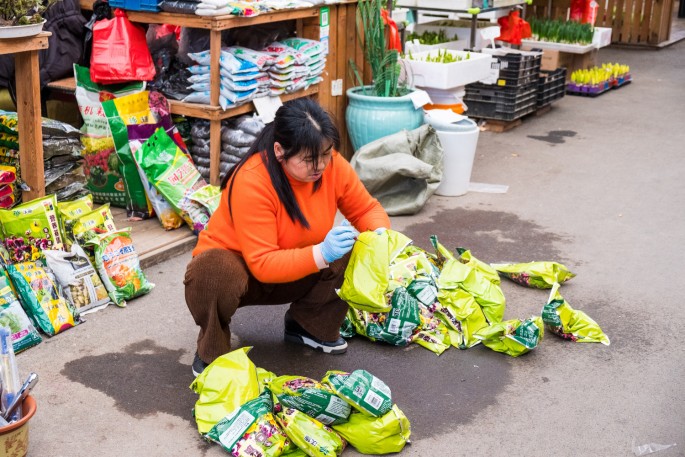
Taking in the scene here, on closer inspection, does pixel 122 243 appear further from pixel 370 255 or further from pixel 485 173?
pixel 485 173

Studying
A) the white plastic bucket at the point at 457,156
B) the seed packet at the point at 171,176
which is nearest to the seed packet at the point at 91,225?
the seed packet at the point at 171,176

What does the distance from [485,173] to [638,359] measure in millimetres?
3027

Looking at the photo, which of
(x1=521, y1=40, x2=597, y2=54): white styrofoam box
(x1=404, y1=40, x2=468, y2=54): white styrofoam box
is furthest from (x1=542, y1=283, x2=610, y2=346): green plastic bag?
(x1=521, y1=40, x2=597, y2=54): white styrofoam box

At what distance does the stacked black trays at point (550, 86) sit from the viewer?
8.48 metres

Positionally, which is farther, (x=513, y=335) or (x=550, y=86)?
(x=550, y=86)

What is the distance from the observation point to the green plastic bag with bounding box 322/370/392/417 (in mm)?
3006

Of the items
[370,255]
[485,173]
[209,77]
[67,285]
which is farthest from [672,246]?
[67,285]

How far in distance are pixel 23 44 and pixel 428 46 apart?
14.5 ft

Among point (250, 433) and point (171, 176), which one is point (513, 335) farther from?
point (171, 176)

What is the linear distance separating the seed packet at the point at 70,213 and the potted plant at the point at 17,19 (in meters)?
0.83

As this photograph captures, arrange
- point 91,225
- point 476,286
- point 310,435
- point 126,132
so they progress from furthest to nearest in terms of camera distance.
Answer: point 126,132 < point 91,225 < point 476,286 < point 310,435

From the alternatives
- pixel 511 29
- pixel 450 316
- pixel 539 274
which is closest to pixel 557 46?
pixel 511 29

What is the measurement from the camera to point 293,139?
10.2ft

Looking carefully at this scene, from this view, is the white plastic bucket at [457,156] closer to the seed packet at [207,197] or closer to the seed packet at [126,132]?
the seed packet at [207,197]
